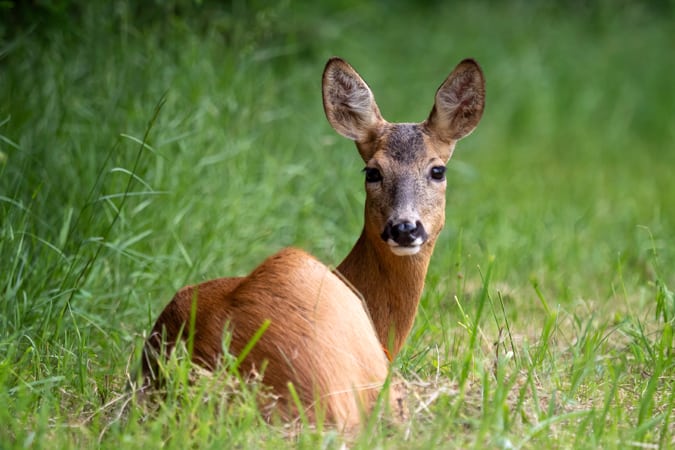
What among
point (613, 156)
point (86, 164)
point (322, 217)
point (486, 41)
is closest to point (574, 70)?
point (486, 41)

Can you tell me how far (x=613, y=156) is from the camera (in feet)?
31.9

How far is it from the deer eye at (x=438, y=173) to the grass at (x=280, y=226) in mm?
339

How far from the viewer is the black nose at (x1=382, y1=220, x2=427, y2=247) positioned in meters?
3.94

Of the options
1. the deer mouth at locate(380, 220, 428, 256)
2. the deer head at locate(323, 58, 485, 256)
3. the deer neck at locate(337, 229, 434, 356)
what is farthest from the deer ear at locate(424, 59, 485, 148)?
the deer mouth at locate(380, 220, 428, 256)

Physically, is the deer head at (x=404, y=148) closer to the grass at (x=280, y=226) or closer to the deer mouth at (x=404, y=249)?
the deer mouth at (x=404, y=249)

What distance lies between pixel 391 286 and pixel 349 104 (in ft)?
2.59

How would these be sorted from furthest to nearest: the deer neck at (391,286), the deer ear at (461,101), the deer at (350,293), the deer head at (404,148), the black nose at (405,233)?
the deer ear at (461,101) < the deer neck at (391,286) < the deer head at (404,148) < the black nose at (405,233) < the deer at (350,293)

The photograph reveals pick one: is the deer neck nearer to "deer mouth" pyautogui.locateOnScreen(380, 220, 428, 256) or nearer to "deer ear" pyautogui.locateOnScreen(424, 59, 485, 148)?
"deer mouth" pyautogui.locateOnScreen(380, 220, 428, 256)

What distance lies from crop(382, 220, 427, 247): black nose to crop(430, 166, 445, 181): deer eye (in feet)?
1.04

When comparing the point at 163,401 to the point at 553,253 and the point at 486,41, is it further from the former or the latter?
the point at 486,41

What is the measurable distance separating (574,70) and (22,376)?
29.0 feet

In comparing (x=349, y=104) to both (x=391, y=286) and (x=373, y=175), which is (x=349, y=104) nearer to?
(x=373, y=175)

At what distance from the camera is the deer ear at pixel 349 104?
450 centimetres

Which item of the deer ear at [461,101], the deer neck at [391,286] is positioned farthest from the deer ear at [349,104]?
the deer neck at [391,286]
